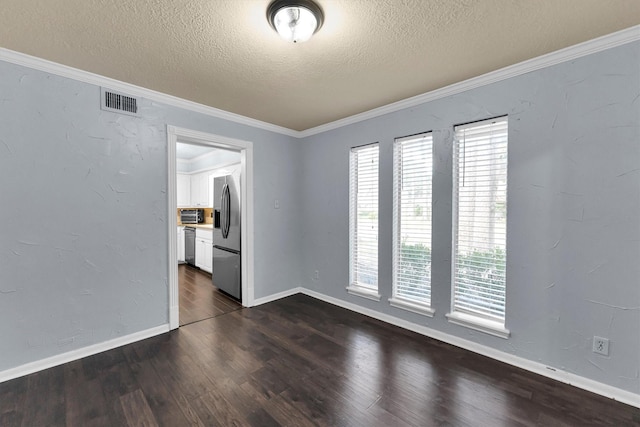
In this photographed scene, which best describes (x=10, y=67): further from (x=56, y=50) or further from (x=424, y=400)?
(x=424, y=400)

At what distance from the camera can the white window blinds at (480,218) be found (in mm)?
2400

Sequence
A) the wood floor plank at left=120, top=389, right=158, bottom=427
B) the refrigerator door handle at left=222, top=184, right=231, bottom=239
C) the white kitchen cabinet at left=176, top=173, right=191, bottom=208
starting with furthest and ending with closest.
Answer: the white kitchen cabinet at left=176, top=173, right=191, bottom=208 → the refrigerator door handle at left=222, top=184, right=231, bottom=239 → the wood floor plank at left=120, top=389, right=158, bottom=427

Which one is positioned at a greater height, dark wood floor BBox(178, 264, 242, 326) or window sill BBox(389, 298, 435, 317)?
window sill BBox(389, 298, 435, 317)

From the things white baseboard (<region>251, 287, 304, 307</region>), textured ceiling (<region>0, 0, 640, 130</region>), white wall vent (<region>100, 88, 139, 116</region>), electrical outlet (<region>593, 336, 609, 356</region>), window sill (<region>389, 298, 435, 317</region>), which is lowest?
white baseboard (<region>251, 287, 304, 307</region>)

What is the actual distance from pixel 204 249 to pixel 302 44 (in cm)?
463

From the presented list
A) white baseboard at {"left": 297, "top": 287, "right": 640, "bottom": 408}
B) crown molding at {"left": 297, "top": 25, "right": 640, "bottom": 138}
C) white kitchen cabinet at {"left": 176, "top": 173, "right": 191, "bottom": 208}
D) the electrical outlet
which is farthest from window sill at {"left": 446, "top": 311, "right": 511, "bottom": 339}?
white kitchen cabinet at {"left": 176, "top": 173, "right": 191, "bottom": 208}

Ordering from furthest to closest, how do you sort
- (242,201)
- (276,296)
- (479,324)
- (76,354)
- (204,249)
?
1. (204,249)
2. (276,296)
3. (242,201)
4. (479,324)
5. (76,354)

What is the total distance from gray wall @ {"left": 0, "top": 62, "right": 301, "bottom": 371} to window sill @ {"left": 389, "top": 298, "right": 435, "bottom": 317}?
2547mm

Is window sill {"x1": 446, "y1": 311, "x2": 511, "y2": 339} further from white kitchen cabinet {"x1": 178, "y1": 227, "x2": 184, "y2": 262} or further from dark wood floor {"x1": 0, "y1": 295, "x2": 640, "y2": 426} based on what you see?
white kitchen cabinet {"x1": 178, "y1": 227, "x2": 184, "y2": 262}

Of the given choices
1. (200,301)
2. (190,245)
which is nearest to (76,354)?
(200,301)

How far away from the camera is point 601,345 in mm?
1938

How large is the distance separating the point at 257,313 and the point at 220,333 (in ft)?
2.00

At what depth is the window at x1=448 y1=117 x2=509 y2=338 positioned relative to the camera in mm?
2398

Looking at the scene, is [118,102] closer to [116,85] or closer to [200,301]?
[116,85]
